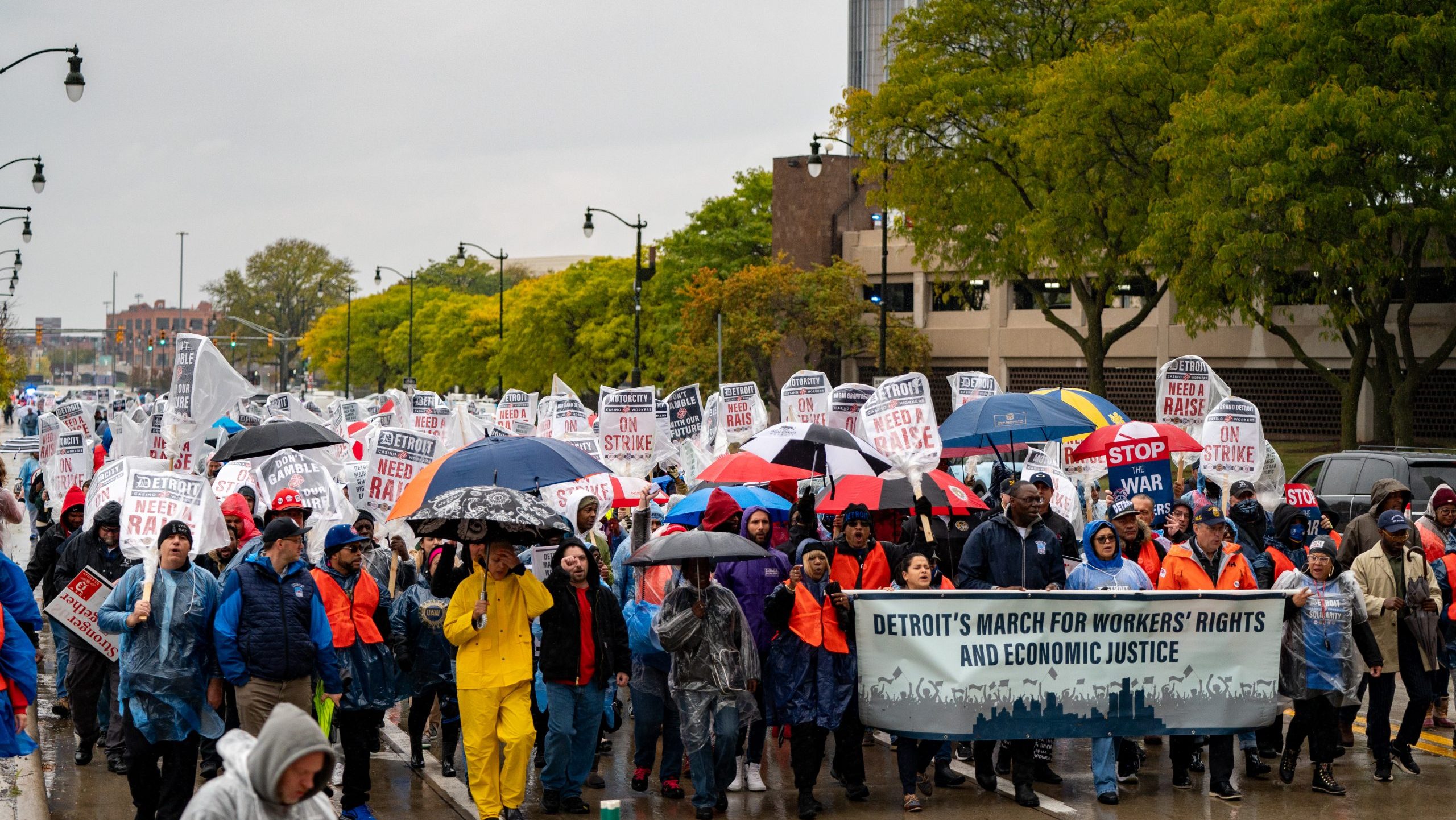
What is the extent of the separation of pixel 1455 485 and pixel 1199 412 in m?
3.41

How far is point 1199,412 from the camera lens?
1836 cm

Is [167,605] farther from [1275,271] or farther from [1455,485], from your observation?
[1275,271]

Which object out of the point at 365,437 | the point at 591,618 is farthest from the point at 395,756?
the point at 365,437

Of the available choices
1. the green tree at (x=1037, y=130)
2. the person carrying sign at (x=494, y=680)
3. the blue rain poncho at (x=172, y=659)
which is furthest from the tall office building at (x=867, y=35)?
the blue rain poncho at (x=172, y=659)

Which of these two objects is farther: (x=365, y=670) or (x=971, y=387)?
(x=971, y=387)

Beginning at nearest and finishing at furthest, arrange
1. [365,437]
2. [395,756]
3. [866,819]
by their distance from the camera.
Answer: [866,819]
[395,756]
[365,437]

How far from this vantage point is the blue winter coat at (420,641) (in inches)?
387

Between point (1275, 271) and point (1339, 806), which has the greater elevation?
point (1275, 271)

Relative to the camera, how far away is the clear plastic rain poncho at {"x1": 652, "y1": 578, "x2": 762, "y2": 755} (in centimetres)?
899

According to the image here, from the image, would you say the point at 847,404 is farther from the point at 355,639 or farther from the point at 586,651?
the point at 355,639

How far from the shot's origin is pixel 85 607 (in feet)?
32.0

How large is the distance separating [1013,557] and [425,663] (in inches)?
147

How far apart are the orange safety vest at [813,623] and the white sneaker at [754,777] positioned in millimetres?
1175

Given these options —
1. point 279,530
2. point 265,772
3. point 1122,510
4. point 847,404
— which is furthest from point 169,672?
point 847,404
